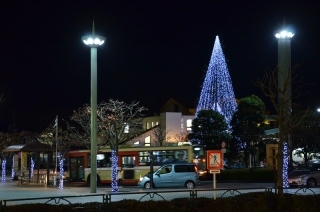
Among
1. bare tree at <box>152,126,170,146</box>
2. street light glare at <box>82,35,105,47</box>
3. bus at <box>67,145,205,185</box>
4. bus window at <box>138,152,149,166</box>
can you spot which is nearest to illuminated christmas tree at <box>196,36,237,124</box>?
bare tree at <box>152,126,170,146</box>

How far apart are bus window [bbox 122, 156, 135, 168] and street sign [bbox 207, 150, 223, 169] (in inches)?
695

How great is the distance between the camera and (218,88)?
5016 centimetres

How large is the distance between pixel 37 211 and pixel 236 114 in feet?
113

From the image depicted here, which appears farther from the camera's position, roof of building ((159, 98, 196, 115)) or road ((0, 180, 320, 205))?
roof of building ((159, 98, 196, 115))

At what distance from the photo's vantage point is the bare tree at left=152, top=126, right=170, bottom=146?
56.7 m

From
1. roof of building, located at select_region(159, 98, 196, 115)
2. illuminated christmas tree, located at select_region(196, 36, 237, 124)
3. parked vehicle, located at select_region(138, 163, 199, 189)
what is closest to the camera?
parked vehicle, located at select_region(138, 163, 199, 189)

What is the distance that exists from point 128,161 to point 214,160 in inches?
708

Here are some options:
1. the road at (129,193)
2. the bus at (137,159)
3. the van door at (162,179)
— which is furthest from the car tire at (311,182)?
the van door at (162,179)

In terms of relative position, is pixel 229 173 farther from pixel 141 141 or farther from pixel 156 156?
pixel 141 141

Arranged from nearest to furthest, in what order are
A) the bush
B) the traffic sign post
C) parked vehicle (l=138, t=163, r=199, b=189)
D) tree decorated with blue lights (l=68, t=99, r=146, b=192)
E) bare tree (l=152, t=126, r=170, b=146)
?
1. the bush
2. the traffic sign post
3. parked vehicle (l=138, t=163, r=199, b=189)
4. tree decorated with blue lights (l=68, t=99, r=146, b=192)
5. bare tree (l=152, t=126, r=170, b=146)

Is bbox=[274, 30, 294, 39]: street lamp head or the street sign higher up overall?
bbox=[274, 30, 294, 39]: street lamp head

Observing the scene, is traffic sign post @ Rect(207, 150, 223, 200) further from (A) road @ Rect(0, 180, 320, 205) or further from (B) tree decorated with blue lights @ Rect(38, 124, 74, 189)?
(B) tree decorated with blue lights @ Rect(38, 124, 74, 189)

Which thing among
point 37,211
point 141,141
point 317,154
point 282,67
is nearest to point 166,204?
point 37,211

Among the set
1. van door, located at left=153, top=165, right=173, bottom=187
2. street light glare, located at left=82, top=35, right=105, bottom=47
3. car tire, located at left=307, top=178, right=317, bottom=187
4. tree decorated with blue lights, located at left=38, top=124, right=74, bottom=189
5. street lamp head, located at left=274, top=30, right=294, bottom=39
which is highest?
street lamp head, located at left=274, top=30, right=294, bottom=39
